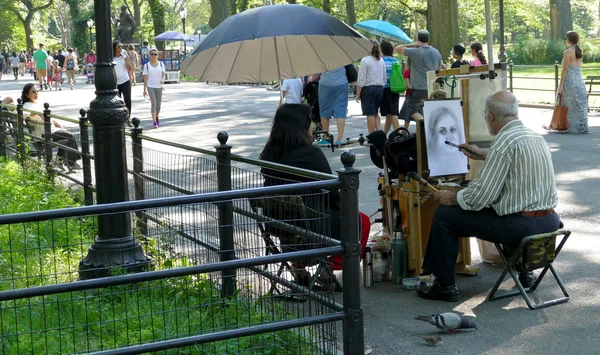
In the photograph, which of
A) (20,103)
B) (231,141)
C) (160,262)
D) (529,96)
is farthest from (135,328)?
(529,96)

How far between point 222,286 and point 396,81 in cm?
1050

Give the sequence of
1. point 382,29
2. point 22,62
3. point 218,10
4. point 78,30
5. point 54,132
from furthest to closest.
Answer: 1. point 78,30
2. point 22,62
3. point 218,10
4. point 382,29
5. point 54,132

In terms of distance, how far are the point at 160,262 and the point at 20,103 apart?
8.70 metres

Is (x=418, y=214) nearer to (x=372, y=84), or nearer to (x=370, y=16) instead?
(x=372, y=84)

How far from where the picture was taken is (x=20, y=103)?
1340 cm

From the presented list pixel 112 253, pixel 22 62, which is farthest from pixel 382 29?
pixel 22 62

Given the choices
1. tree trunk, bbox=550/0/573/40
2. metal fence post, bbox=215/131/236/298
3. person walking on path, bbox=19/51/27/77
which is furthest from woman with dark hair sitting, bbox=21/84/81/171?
person walking on path, bbox=19/51/27/77

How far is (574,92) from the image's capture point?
16188 millimetres

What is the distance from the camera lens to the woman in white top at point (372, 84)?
48.0 feet

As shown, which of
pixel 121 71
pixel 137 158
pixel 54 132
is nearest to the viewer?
pixel 137 158

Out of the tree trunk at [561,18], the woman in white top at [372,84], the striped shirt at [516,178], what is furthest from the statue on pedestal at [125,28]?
the striped shirt at [516,178]

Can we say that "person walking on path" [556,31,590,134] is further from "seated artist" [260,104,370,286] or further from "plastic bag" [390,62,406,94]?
"seated artist" [260,104,370,286]

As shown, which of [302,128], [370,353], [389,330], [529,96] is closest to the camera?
[370,353]

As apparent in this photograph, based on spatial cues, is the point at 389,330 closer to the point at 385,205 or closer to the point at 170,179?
the point at 385,205
